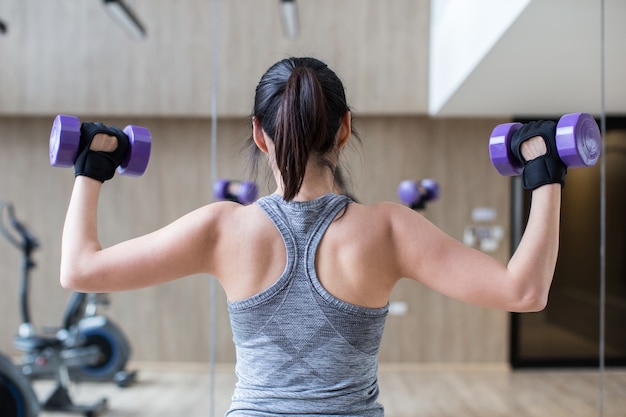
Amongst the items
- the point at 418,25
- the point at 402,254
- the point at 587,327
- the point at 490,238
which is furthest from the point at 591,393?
the point at 402,254

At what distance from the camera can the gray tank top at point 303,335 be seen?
76 cm

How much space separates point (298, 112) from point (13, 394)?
8.95 ft

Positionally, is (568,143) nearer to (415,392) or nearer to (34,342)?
(415,392)

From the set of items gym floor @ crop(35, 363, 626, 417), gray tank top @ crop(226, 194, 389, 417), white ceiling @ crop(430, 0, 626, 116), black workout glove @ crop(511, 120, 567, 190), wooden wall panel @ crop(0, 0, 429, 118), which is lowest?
gym floor @ crop(35, 363, 626, 417)

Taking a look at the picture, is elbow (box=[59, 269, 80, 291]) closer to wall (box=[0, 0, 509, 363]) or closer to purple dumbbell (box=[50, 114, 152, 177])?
purple dumbbell (box=[50, 114, 152, 177])

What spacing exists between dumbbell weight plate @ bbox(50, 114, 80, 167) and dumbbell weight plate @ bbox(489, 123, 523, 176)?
0.56 m

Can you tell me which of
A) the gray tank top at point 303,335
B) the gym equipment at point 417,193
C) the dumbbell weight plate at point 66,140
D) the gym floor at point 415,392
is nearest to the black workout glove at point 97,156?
the dumbbell weight plate at point 66,140

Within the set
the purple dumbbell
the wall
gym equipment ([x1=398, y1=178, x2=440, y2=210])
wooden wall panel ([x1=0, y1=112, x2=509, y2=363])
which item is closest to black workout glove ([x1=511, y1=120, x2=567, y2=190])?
the purple dumbbell

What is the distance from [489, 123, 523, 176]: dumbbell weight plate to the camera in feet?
2.83

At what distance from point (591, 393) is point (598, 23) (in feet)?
5.98

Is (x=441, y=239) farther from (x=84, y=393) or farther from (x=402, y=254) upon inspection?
(x=84, y=393)

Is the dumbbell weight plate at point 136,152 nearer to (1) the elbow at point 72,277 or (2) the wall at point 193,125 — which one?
(1) the elbow at point 72,277

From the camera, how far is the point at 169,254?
2.49 ft

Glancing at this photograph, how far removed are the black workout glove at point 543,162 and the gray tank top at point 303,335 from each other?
0.23 meters
